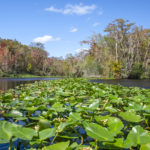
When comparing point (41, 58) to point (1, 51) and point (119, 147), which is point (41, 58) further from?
point (119, 147)

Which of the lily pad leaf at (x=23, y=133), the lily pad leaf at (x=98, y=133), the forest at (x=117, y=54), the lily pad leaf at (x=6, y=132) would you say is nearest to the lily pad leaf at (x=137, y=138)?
the lily pad leaf at (x=98, y=133)

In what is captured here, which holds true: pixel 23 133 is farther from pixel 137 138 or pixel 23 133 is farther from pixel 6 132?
pixel 137 138

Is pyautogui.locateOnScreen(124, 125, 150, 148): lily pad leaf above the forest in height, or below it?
below

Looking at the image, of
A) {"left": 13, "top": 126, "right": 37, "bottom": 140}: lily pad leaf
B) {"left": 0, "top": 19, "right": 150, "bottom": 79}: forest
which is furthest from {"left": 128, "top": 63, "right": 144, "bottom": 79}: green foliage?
{"left": 13, "top": 126, "right": 37, "bottom": 140}: lily pad leaf

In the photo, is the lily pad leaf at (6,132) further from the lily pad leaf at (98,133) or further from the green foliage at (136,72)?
the green foliage at (136,72)

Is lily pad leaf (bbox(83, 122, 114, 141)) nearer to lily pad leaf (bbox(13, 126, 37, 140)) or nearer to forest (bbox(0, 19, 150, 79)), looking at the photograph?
lily pad leaf (bbox(13, 126, 37, 140))

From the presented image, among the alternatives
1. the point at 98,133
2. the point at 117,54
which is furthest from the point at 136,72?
the point at 98,133

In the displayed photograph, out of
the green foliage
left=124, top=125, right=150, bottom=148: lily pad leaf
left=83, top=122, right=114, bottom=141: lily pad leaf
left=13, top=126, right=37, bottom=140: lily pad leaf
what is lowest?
left=124, top=125, right=150, bottom=148: lily pad leaf

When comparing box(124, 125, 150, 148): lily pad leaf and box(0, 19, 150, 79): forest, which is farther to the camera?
box(0, 19, 150, 79): forest

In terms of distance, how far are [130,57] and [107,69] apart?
12.3 feet

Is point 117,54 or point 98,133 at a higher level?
point 117,54

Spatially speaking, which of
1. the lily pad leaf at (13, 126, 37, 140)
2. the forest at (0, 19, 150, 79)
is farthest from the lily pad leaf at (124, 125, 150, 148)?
the forest at (0, 19, 150, 79)

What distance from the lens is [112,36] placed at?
21938 millimetres

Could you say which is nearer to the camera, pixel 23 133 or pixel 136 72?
pixel 23 133
